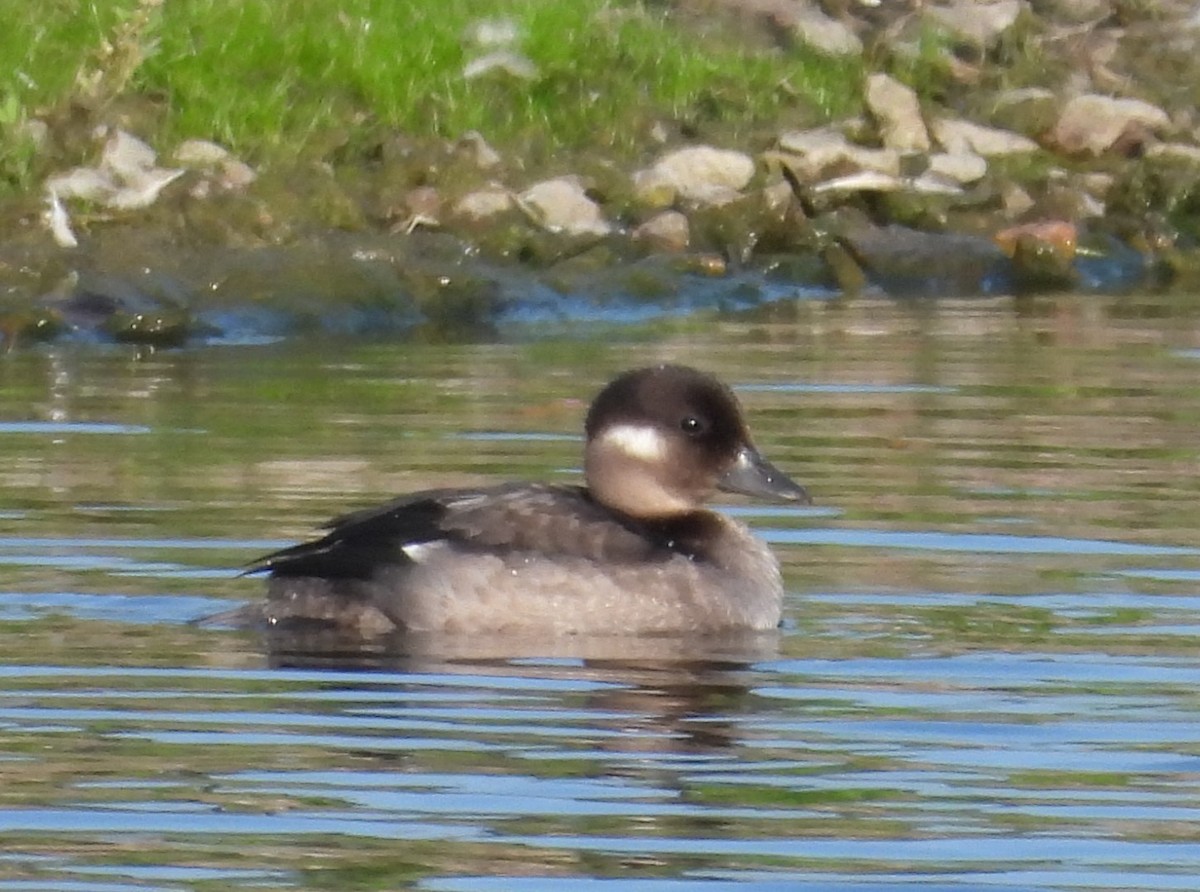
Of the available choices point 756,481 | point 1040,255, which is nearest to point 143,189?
point 1040,255

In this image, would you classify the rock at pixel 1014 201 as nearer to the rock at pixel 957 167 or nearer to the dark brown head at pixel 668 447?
the rock at pixel 957 167

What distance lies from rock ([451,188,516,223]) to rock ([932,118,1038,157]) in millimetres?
3729

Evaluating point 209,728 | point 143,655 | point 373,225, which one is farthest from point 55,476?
point 373,225

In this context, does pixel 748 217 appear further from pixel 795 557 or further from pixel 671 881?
pixel 671 881

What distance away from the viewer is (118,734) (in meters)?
7.41

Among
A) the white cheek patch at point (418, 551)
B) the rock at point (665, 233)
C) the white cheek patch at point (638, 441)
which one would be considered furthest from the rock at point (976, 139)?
the white cheek patch at point (418, 551)

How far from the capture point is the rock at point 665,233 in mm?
19234

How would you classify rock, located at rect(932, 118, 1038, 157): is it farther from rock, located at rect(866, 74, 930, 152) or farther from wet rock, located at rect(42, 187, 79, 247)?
wet rock, located at rect(42, 187, 79, 247)

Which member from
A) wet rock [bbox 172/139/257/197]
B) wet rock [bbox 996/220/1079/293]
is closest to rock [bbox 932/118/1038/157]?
wet rock [bbox 996/220/1079/293]

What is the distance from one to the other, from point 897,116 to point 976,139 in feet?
2.53

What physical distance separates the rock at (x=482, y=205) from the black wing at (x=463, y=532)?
944 centimetres

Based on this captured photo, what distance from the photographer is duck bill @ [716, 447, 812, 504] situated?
981cm

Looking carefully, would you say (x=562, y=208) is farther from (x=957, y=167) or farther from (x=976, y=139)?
(x=976, y=139)

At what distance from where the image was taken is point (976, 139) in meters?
21.6
